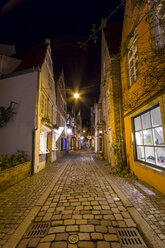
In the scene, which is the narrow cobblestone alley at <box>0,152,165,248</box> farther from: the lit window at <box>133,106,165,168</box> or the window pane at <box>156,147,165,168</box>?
the lit window at <box>133,106,165,168</box>

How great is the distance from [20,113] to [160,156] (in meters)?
7.44

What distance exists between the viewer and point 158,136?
4.30m

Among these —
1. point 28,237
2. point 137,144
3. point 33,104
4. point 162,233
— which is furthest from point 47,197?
point 33,104

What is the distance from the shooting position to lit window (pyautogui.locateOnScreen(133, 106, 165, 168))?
4.20m

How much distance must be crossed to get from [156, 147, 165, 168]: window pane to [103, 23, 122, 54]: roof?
24.8 ft

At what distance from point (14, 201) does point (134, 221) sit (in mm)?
3356

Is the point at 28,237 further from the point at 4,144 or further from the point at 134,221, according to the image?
the point at 4,144

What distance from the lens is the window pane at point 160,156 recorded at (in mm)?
4050

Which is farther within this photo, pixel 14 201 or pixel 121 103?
pixel 121 103

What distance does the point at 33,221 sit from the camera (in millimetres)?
2664

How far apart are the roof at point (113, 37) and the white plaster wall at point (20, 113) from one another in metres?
6.06

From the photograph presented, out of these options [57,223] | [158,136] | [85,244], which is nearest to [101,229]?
[85,244]

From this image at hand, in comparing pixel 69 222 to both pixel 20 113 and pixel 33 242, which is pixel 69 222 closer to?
pixel 33 242

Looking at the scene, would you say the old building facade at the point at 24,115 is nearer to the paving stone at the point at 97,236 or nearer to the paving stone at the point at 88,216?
the paving stone at the point at 88,216
